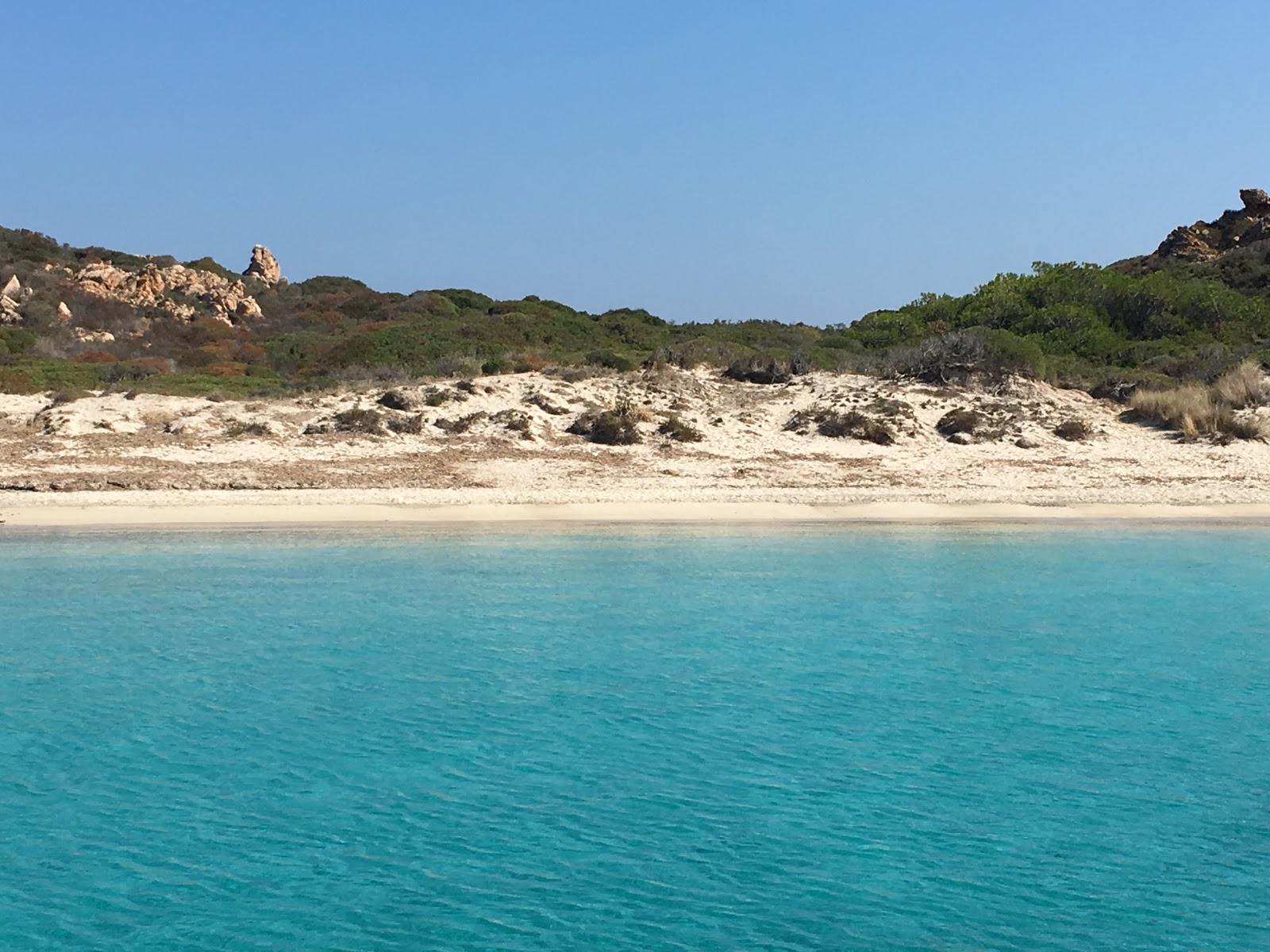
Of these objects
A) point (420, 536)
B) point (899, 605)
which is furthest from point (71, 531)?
point (899, 605)

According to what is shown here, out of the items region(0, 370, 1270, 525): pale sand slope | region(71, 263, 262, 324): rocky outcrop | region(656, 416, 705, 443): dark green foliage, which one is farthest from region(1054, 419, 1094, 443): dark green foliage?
region(71, 263, 262, 324): rocky outcrop

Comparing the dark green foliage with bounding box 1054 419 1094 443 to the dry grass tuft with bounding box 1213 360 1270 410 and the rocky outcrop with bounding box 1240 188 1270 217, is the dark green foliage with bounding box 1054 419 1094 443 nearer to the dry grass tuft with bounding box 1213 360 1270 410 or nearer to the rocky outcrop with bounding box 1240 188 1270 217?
the dry grass tuft with bounding box 1213 360 1270 410

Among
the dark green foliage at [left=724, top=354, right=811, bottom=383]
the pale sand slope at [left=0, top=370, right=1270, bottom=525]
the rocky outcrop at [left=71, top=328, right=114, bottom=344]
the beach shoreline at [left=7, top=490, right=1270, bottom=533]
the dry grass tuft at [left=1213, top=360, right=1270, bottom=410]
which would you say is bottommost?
the beach shoreline at [left=7, top=490, right=1270, bottom=533]

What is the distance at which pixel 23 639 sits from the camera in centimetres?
1016

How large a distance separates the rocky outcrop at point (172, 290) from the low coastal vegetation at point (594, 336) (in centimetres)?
9

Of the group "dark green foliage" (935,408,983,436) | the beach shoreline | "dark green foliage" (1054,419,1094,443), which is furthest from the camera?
"dark green foliage" (935,408,983,436)

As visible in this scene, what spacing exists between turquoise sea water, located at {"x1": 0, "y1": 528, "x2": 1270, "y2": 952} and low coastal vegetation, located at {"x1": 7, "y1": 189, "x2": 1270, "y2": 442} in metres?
11.6

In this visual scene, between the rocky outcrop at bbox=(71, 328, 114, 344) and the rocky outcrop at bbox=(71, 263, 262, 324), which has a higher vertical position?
the rocky outcrop at bbox=(71, 263, 262, 324)

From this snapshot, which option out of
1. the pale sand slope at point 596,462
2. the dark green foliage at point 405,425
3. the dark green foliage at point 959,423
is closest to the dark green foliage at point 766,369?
the pale sand slope at point 596,462

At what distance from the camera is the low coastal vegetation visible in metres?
26.1

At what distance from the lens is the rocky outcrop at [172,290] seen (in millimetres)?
43406

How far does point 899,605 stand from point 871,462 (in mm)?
10050

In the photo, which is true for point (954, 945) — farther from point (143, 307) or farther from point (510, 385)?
point (143, 307)

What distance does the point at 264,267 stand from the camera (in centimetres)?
5631
